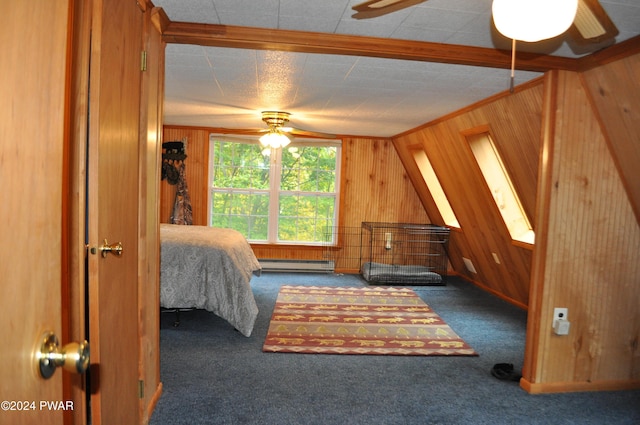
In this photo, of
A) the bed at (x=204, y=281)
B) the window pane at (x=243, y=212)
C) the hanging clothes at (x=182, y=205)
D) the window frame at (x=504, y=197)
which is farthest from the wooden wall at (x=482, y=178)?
the hanging clothes at (x=182, y=205)

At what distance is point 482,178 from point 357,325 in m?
1.95

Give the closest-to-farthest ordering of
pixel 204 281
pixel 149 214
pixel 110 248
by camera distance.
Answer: pixel 110 248, pixel 149 214, pixel 204 281

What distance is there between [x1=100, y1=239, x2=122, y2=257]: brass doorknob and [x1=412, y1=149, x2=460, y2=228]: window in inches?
189

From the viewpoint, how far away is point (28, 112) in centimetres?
72

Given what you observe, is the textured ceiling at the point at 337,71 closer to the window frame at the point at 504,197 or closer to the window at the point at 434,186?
the window frame at the point at 504,197

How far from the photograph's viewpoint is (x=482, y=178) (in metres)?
4.32

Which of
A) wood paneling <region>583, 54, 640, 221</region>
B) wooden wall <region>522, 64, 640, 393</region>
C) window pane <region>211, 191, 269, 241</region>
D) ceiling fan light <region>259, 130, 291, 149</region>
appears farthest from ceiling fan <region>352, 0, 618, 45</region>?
window pane <region>211, 191, 269, 241</region>

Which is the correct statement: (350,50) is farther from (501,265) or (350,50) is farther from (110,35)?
(501,265)

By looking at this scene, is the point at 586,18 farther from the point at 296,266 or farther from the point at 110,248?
the point at 296,266

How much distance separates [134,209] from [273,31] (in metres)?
1.16

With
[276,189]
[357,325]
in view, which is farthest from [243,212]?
[357,325]

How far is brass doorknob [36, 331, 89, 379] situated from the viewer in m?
0.74

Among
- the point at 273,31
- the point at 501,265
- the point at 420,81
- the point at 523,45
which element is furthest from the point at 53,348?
the point at 501,265

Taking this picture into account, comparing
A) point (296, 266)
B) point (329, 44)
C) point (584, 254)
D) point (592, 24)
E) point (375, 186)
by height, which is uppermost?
point (329, 44)
